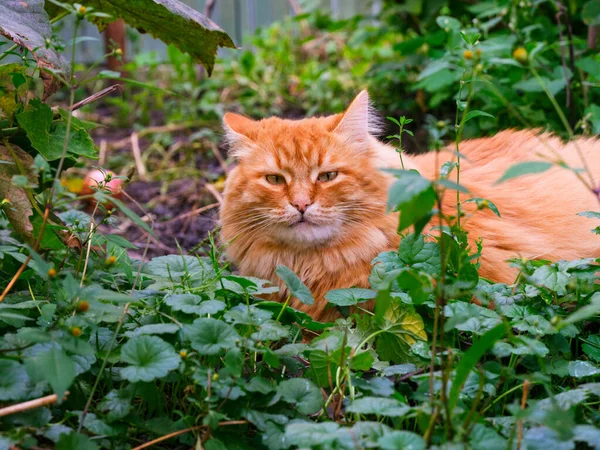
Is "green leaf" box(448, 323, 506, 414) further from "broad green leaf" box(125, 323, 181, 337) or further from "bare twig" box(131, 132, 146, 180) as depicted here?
"bare twig" box(131, 132, 146, 180)

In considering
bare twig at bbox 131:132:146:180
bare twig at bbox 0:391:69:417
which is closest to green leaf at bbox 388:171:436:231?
bare twig at bbox 0:391:69:417

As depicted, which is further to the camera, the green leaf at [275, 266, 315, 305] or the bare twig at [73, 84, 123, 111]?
the bare twig at [73, 84, 123, 111]

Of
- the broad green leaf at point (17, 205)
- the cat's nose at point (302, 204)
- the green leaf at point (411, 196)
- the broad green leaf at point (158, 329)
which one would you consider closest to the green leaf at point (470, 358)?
the green leaf at point (411, 196)

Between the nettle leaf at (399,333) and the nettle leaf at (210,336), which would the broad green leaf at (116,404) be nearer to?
the nettle leaf at (210,336)

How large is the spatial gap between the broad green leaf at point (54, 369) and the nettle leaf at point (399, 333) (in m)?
0.86

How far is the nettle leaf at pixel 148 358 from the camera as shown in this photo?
56.5 inches

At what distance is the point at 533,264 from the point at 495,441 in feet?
2.88

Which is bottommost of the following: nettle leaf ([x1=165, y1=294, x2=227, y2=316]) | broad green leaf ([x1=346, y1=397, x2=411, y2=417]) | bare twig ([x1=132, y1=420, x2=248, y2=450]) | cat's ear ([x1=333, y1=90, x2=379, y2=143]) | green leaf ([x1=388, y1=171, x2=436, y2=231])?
bare twig ([x1=132, y1=420, x2=248, y2=450])

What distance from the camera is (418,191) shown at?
1.22 m

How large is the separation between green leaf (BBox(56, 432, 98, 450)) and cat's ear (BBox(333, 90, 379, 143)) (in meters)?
1.47

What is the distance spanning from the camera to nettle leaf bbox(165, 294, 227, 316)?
5.28 feet

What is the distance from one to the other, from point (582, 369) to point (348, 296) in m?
0.66

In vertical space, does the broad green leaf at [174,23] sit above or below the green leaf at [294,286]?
above

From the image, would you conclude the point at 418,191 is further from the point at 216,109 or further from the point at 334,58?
the point at 334,58
